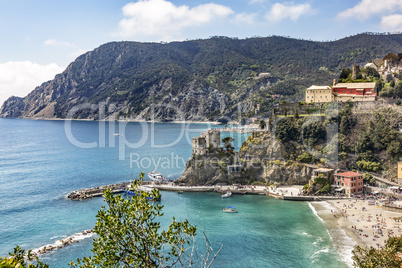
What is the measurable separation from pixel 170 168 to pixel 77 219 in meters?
36.5

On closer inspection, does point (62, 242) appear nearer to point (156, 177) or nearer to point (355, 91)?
point (156, 177)

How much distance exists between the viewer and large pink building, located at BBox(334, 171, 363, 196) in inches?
2217

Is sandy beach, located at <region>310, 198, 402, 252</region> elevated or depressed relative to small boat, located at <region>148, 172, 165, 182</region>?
depressed

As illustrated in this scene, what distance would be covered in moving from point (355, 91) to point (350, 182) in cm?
2430

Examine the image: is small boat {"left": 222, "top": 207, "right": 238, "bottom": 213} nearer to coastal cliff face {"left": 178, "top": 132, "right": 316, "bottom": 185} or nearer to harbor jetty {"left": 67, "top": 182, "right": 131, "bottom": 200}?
coastal cliff face {"left": 178, "top": 132, "right": 316, "bottom": 185}

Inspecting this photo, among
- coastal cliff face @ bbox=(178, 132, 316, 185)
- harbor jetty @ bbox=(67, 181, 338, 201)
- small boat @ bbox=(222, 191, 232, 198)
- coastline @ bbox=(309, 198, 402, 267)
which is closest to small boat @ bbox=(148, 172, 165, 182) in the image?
harbor jetty @ bbox=(67, 181, 338, 201)

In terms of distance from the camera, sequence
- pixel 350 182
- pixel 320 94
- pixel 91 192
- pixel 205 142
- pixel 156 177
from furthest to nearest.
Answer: pixel 320 94 < pixel 156 177 < pixel 205 142 < pixel 91 192 < pixel 350 182

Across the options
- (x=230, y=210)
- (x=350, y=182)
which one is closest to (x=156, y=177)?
(x=230, y=210)

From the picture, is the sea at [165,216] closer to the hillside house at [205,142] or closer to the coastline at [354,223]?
the coastline at [354,223]

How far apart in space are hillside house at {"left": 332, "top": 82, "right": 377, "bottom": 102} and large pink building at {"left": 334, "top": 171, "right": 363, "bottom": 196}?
1995 centimetres

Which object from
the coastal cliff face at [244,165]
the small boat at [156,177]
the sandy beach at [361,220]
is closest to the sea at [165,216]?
the sandy beach at [361,220]

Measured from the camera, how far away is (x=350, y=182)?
2215 inches

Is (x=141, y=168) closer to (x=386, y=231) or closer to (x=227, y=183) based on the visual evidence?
(x=227, y=183)

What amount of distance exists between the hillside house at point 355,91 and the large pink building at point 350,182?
785 inches
